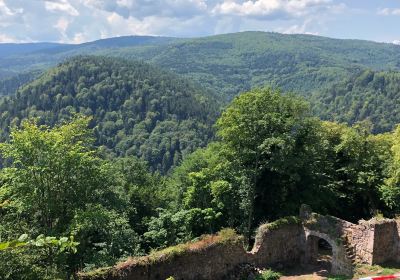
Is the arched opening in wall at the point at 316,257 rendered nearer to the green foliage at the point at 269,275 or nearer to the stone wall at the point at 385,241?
the stone wall at the point at 385,241

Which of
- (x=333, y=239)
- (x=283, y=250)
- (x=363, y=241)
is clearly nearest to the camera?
(x=363, y=241)

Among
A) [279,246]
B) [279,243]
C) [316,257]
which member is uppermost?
[279,243]

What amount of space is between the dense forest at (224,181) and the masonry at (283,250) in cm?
290

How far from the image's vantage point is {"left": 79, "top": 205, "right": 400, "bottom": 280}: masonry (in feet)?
59.0

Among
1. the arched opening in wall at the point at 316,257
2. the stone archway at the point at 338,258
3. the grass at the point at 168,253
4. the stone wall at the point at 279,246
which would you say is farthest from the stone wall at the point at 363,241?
the grass at the point at 168,253

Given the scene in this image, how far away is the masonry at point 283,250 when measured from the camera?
18.0m

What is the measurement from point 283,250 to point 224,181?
5592 mm

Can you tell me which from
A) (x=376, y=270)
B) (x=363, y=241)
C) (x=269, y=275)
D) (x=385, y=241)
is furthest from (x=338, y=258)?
(x=269, y=275)

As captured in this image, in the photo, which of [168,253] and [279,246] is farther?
[279,246]

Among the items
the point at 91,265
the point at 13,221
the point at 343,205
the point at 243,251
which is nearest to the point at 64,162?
the point at 13,221

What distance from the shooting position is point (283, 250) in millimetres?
22250

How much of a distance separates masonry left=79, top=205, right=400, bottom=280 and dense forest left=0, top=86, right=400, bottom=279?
9.51ft

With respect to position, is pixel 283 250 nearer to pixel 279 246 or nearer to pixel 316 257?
pixel 279 246

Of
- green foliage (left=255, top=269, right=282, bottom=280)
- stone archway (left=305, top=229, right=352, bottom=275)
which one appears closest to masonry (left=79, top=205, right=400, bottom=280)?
stone archway (left=305, top=229, right=352, bottom=275)
